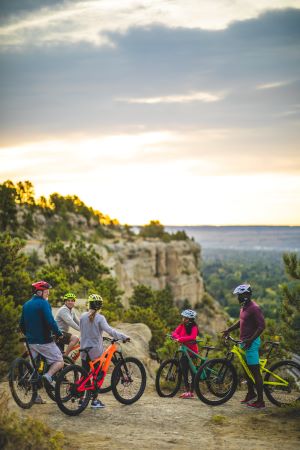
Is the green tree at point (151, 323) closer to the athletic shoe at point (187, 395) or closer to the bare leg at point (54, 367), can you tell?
the athletic shoe at point (187, 395)

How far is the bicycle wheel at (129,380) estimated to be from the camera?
394 inches

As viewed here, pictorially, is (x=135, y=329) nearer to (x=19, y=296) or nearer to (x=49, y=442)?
(x=19, y=296)

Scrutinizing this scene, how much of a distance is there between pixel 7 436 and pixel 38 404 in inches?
116

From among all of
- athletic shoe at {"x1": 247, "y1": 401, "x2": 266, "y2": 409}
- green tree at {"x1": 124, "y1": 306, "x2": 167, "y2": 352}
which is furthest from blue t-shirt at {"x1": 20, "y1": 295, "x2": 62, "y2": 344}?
green tree at {"x1": 124, "y1": 306, "x2": 167, "y2": 352}

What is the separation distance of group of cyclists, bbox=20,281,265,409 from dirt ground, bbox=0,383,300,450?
0.52 m

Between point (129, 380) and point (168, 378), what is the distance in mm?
1333

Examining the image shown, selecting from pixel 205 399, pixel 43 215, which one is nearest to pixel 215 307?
pixel 43 215

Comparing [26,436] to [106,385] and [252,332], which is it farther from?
[106,385]

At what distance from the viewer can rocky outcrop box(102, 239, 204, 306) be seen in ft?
258

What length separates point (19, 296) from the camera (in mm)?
18328

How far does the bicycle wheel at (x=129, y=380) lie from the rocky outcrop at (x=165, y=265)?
6363 cm

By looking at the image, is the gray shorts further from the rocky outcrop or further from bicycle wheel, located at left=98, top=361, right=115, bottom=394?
the rocky outcrop

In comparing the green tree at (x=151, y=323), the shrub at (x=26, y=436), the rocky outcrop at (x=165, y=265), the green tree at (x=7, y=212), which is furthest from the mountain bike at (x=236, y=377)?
the rocky outcrop at (x=165, y=265)

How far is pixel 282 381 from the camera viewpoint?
1009cm
